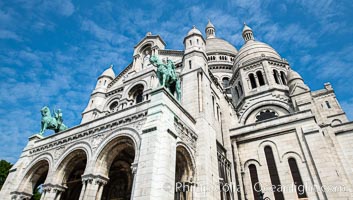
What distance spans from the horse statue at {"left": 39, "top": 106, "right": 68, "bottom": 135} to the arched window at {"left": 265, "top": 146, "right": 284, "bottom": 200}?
1600 centimetres

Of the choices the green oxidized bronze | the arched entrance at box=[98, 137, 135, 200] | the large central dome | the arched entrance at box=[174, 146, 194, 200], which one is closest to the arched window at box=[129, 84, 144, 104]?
the arched entrance at box=[98, 137, 135, 200]

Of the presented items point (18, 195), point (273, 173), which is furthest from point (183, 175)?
point (18, 195)

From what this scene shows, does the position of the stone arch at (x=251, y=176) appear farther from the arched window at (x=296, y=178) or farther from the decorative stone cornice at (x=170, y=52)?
the decorative stone cornice at (x=170, y=52)

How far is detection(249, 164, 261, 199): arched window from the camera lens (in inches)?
623

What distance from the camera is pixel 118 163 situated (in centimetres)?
1523

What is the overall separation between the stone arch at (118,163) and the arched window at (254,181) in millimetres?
8495

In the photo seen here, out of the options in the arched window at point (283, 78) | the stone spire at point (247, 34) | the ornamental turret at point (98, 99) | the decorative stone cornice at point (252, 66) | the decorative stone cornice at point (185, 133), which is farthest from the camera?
the stone spire at point (247, 34)

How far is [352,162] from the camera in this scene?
15.8 meters

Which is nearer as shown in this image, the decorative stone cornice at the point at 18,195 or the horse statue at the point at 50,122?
the decorative stone cornice at the point at 18,195

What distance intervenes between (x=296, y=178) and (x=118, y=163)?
1191 centimetres

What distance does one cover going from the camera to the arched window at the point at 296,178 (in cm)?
1448

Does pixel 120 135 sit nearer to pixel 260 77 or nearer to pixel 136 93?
pixel 136 93

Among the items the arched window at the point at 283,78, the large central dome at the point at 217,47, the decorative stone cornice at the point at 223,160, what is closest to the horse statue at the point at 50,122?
the decorative stone cornice at the point at 223,160

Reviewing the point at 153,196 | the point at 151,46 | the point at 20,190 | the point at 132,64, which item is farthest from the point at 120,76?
the point at 153,196
